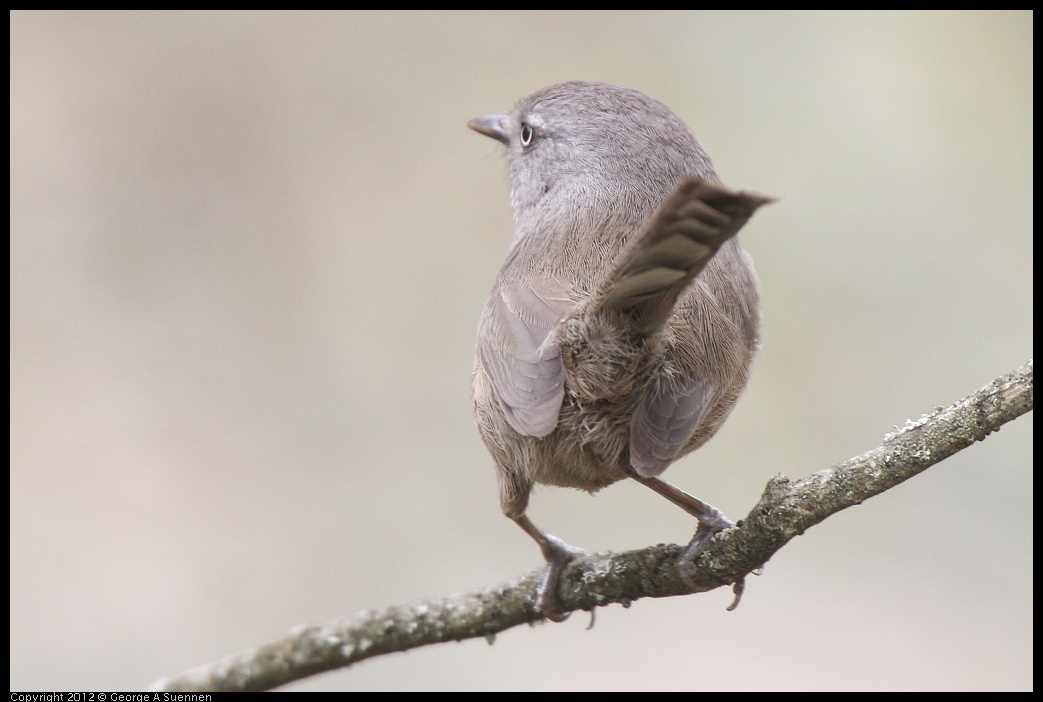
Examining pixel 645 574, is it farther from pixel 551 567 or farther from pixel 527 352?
pixel 527 352

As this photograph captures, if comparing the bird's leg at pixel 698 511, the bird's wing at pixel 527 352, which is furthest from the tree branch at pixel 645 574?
the bird's wing at pixel 527 352

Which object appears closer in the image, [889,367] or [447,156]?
[889,367]

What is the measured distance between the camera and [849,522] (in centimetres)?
595

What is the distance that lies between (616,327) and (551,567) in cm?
100

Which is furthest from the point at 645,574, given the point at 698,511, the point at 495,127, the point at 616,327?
the point at 495,127

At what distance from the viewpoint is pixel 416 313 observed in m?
6.59

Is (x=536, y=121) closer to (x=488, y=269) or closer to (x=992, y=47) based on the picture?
(x=488, y=269)

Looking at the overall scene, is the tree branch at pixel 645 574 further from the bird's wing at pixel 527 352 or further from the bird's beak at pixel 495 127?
the bird's beak at pixel 495 127

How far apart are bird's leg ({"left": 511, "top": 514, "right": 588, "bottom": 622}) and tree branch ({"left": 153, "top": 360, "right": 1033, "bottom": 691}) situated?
34 millimetres

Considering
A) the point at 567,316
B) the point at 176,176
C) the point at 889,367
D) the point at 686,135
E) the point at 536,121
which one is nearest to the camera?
the point at 567,316

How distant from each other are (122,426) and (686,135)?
4130 mm

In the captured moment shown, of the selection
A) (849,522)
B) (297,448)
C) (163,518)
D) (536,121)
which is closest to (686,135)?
(536,121)

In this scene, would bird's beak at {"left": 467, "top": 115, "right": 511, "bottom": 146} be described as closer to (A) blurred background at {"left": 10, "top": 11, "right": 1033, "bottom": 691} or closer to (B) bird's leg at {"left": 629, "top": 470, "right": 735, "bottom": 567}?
(A) blurred background at {"left": 10, "top": 11, "right": 1033, "bottom": 691}

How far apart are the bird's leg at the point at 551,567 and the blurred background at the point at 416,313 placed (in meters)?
1.75
